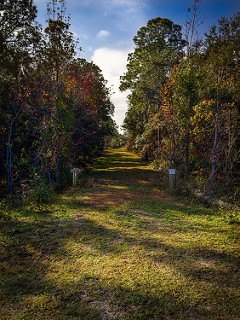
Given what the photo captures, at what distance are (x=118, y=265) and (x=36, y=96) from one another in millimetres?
9118

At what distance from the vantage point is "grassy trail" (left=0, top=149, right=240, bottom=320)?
2.54 metres

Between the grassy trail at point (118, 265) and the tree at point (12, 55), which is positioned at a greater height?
the tree at point (12, 55)

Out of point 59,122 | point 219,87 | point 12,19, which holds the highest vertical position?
point 12,19

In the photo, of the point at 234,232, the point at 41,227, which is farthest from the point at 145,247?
the point at 41,227

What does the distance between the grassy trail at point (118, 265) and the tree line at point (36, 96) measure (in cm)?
416

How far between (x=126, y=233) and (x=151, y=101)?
1308 cm

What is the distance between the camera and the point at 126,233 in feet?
15.6

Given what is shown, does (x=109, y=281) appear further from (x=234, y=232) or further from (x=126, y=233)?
(x=234, y=232)

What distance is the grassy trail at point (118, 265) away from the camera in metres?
2.54

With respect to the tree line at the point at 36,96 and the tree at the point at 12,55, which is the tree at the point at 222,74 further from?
the tree at the point at 12,55

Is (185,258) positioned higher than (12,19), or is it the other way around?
(12,19)

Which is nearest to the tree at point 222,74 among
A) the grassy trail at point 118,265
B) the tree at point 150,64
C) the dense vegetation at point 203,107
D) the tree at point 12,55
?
the dense vegetation at point 203,107

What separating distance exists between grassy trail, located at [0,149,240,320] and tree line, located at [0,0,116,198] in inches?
A: 164

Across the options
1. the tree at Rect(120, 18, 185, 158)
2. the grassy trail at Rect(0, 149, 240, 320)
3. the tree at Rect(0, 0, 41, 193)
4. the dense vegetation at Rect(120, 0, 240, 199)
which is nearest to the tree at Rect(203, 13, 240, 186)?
the dense vegetation at Rect(120, 0, 240, 199)
